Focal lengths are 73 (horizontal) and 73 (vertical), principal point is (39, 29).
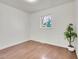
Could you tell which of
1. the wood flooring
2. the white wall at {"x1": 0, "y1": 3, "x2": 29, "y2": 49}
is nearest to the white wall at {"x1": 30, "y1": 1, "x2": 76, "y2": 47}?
the wood flooring

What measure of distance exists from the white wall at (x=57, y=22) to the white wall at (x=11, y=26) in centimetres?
94

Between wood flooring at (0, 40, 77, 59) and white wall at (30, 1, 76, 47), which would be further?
white wall at (30, 1, 76, 47)

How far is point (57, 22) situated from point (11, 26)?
2.51 metres

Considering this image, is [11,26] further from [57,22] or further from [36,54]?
[57,22]

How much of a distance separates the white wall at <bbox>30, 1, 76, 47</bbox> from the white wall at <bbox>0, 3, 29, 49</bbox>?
0.94 metres

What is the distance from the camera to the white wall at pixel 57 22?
3.62 metres

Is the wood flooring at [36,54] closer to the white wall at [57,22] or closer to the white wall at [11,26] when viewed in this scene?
the white wall at [11,26]

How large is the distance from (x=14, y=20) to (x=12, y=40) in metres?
1.12

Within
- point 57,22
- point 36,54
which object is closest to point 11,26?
point 36,54

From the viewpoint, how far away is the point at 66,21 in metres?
3.72

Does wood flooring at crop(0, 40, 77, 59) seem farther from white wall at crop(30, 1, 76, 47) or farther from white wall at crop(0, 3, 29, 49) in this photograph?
white wall at crop(30, 1, 76, 47)

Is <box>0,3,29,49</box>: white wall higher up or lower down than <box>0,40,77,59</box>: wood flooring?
higher up

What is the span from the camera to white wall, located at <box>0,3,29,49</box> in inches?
139

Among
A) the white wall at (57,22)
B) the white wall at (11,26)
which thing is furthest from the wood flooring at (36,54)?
the white wall at (57,22)
